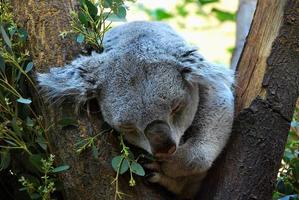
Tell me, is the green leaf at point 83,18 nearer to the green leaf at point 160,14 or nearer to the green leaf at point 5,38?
the green leaf at point 5,38

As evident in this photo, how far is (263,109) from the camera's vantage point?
3.28 metres

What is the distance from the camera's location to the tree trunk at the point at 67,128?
3.01 metres

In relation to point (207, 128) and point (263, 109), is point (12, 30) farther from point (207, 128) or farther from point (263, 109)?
point (263, 109)

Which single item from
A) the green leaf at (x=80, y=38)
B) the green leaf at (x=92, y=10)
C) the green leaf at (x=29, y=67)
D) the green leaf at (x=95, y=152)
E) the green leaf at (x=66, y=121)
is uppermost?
the green leaf at (x=92, y=10)

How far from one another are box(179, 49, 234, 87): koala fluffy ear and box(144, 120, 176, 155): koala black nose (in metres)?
0.36

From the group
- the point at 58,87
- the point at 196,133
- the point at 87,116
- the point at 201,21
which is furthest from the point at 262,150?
the point at 201,21

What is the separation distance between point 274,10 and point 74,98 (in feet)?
4.10

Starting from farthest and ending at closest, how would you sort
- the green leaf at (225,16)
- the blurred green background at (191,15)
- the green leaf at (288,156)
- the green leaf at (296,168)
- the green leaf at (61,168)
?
1. the blurred green background at (191,15)
2. the green leaf at (225,16)
3. the green leaf at (288,156)
4. the green leaf at (296,168)
5. the green leaf at (61,168)

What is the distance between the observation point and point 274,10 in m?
3.41

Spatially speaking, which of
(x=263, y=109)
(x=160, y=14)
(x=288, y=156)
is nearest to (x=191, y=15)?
(x=160, y=14)

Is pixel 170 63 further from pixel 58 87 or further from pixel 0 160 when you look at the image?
pixel 0 160

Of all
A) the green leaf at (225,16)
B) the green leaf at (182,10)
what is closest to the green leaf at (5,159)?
the green leaf at (225,16)

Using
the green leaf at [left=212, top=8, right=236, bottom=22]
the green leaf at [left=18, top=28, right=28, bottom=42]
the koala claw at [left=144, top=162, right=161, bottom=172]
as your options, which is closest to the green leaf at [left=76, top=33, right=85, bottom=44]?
the green leaf at [left=18, top=28, right=28, bottom=42]

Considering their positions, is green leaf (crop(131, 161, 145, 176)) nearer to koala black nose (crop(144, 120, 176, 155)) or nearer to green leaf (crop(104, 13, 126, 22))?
koala black nose (crop(144, 120, 176, 155))
